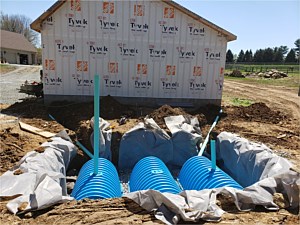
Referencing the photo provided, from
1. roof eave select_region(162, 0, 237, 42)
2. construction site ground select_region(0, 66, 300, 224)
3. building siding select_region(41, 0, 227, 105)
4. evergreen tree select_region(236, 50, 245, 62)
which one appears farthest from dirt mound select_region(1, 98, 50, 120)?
evergreen tree select_region(236, 50, 245, 62)

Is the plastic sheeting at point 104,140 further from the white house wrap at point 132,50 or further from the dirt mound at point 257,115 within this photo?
the dirt mound at point 257,115

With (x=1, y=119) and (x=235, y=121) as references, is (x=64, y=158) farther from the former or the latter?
(x=235, y=121)

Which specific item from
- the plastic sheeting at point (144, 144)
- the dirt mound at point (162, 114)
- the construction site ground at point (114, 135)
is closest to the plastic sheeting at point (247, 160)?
the construction site ground at point (114, 135)

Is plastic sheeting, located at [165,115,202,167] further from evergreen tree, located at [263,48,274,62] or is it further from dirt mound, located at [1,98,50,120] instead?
evergreen tree, located at [263,48,274,62]

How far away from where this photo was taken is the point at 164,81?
10602mm

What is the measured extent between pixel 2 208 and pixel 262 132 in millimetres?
7795

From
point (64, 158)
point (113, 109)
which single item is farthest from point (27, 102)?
point (64, 158)

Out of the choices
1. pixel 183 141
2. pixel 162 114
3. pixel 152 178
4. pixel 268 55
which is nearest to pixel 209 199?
pixel 152 178

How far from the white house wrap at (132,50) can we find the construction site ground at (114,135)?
101 cm

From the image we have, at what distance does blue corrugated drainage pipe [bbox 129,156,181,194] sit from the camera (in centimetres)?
467

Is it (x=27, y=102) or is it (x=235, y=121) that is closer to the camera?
(x=235, y=121)

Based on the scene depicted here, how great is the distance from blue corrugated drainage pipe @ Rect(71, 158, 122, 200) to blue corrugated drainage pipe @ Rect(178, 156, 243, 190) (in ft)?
5.67

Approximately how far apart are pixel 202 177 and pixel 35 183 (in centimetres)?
334

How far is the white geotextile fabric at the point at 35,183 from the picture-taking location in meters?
3.22
